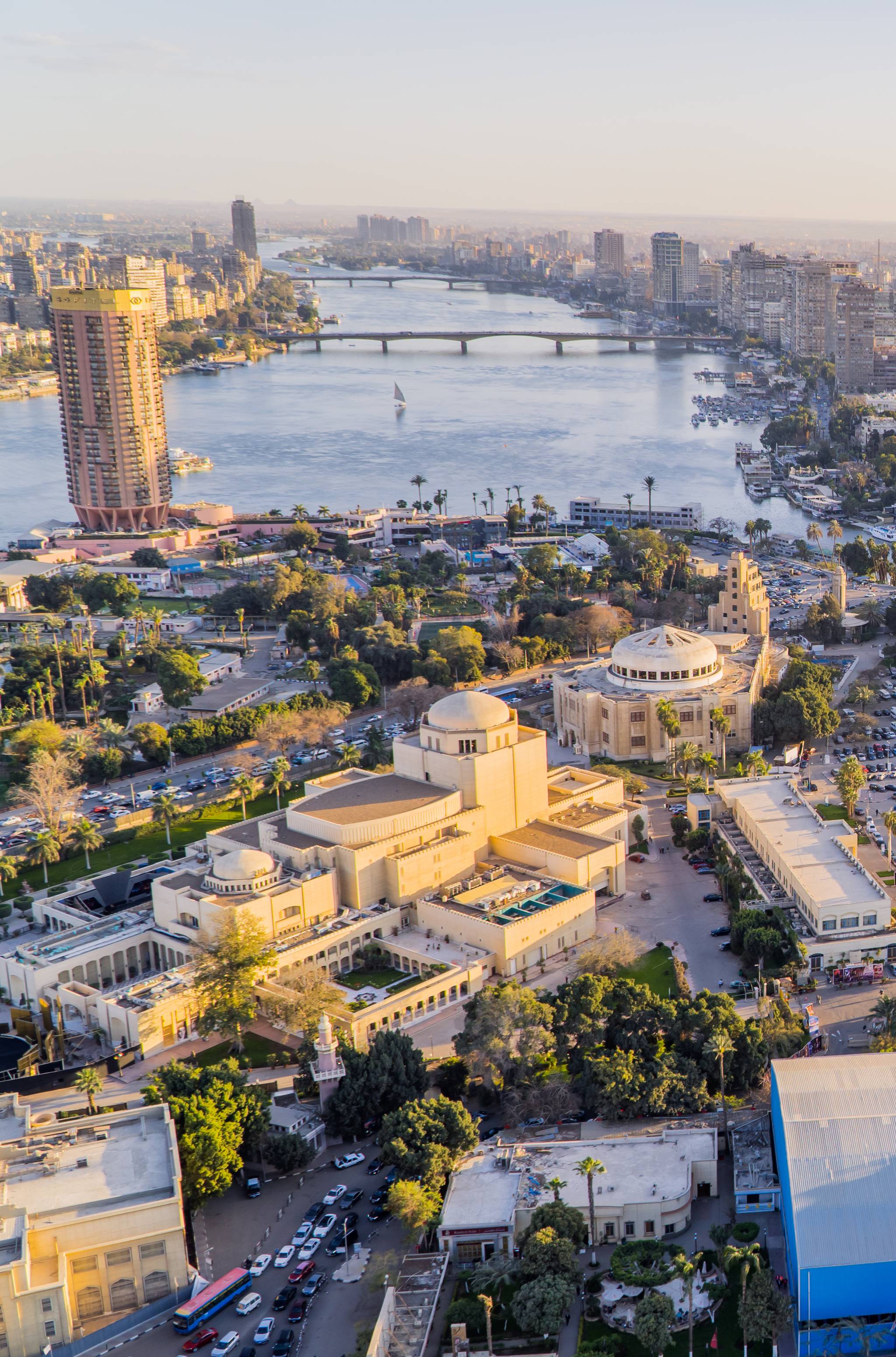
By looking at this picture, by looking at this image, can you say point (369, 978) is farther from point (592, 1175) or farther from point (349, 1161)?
point (592, 1175)

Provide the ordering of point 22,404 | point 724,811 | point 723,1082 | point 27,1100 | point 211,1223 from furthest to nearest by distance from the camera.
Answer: point 22,404 < point 724,811 < point 27,1100 < point 723,1082 < point 211,1223

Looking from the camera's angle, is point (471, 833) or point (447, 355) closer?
point (471, 833)

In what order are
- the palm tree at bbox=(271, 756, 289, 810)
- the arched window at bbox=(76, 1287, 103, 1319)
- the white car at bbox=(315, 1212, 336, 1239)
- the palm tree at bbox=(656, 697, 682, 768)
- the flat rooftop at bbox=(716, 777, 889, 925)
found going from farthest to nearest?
the palm tree at bbox=(656, 697, 682, 768) → the palm tree at bbox=(271, 756, 289, 810) → the flat rooftop at bbox=(716, 777, 889, 925) → the white car at bbox=(315, 1212, 336, 1239) → the arched window at bbox=(76, 1287, 103, 1319)

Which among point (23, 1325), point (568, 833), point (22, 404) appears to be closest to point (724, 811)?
point (568, 833)

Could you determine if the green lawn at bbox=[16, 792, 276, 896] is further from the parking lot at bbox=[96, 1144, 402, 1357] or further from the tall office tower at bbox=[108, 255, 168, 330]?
the tall office tower at bbox=[108, 255, 168, 330]

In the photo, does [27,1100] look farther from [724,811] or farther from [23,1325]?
[724,811]

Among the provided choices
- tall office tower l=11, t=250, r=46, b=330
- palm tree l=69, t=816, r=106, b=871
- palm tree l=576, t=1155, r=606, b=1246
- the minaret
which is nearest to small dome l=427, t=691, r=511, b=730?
palm tree l=69, t=816, r=106, b=871
